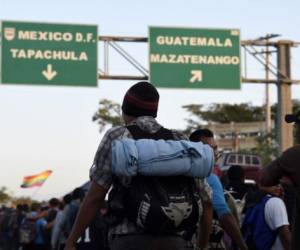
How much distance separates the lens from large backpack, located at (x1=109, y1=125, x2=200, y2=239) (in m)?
4.91

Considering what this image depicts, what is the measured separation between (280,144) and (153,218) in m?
22.8

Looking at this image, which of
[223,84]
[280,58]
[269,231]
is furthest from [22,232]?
[269,231]

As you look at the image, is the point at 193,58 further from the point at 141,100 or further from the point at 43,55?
the point at 141,100

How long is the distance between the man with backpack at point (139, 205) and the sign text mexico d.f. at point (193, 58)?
20520 millimetres

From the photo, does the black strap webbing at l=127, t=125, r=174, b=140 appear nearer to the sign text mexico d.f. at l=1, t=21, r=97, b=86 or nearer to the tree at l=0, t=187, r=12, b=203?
the sign text mexico d.f. at l=1, t=21, r=97, b=86

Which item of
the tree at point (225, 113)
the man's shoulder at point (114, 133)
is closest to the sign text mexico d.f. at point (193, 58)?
the man's shoulder at point (114, 133)

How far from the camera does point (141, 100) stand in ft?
17.3

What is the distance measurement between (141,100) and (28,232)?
17.4 metres

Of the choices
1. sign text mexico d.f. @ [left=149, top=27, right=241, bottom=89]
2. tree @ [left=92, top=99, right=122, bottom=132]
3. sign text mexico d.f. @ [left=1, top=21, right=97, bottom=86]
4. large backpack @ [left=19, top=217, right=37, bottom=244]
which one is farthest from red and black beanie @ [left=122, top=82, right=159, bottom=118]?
tree @ [left=92, top=99, right=122, bottom=132]

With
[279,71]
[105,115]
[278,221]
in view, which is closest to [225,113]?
[105,115]

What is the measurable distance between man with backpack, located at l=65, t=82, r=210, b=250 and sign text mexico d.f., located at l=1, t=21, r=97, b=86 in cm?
2017

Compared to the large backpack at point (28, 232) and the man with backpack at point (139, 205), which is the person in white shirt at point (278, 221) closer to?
the man with backpack at point (139, 205)

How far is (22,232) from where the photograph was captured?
875 inches

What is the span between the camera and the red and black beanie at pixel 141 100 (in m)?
5.27
